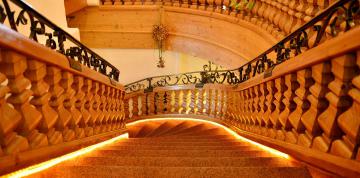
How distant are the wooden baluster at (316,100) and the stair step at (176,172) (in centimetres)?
22

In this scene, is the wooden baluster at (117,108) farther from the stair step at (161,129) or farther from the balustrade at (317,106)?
the balustrade at (317,106)

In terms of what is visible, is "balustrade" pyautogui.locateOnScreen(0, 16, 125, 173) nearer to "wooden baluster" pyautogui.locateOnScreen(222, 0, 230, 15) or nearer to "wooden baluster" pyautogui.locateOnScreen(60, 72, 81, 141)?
"wooden baluster" pyautogui.locateOnScreen(60, 72, 81, 141)

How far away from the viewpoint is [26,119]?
1352 millimetres

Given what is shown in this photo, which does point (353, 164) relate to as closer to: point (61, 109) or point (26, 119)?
point (26, 119)

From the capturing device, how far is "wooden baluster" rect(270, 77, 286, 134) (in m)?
2.04

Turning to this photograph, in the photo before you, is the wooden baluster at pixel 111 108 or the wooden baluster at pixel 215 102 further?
the wooden baluster at pixel 215 102

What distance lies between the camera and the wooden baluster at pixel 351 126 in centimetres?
110

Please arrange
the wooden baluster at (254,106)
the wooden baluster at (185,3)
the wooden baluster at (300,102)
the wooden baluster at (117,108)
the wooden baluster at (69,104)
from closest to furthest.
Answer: the wooden baluster at (300,102), the wooden baluster at (69,104), the wooden baluster at (254,106), the wooden baluster at (117,108), the wooden baluster at (185,3)

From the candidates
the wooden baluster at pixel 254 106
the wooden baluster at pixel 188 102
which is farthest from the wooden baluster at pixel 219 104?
the wooden baluster at pixel 254 106

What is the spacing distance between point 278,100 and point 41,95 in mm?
1678

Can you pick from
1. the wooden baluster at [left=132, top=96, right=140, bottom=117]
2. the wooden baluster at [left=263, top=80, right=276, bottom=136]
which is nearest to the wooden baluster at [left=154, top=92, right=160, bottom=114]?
the wooden baluster at [left=132, top=96, right=140, bottom=117]

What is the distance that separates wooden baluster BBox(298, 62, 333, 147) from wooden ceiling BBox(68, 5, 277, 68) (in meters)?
4.02

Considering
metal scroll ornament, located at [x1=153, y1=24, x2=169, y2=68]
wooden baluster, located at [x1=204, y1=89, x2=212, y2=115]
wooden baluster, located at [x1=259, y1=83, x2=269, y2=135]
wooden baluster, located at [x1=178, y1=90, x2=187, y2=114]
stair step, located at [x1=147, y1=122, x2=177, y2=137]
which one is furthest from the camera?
metal scroll ornament, located at [x1=153, y1=24, x2=169, y2=68]

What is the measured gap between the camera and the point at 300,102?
165 centimetres
